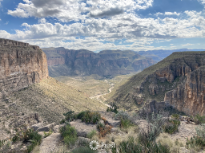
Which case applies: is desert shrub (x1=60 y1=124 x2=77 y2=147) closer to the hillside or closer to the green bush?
the green bush

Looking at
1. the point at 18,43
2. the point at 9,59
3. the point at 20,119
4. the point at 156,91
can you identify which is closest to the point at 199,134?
the point at 20,119

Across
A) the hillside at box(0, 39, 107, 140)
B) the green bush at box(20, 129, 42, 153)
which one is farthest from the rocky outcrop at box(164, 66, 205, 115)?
the green bush at box(20, 129, 42, 153)

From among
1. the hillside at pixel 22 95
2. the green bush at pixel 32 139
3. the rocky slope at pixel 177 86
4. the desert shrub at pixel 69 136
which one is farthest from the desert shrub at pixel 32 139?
the rocky slope at pixel 177 86

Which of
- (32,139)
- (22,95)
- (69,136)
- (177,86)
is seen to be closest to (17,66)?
(22,95)

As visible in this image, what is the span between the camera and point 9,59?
136ft

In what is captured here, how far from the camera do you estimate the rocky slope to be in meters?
50.4

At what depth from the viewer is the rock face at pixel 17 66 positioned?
129 feet

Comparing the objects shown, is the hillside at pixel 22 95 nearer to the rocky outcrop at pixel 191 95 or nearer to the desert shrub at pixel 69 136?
the desert shrub at pixel 69 136

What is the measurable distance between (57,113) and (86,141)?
3152 centimetres

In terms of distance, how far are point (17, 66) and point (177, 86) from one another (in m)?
63.3

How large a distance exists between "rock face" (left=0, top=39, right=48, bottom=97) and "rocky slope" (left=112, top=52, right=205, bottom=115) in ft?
158

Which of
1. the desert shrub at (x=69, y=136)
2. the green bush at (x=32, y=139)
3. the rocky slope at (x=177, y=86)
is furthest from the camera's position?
the rocky slope at (x=177, y=86)

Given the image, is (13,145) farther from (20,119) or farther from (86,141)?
(20,119)

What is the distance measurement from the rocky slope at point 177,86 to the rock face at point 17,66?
1893 inches
